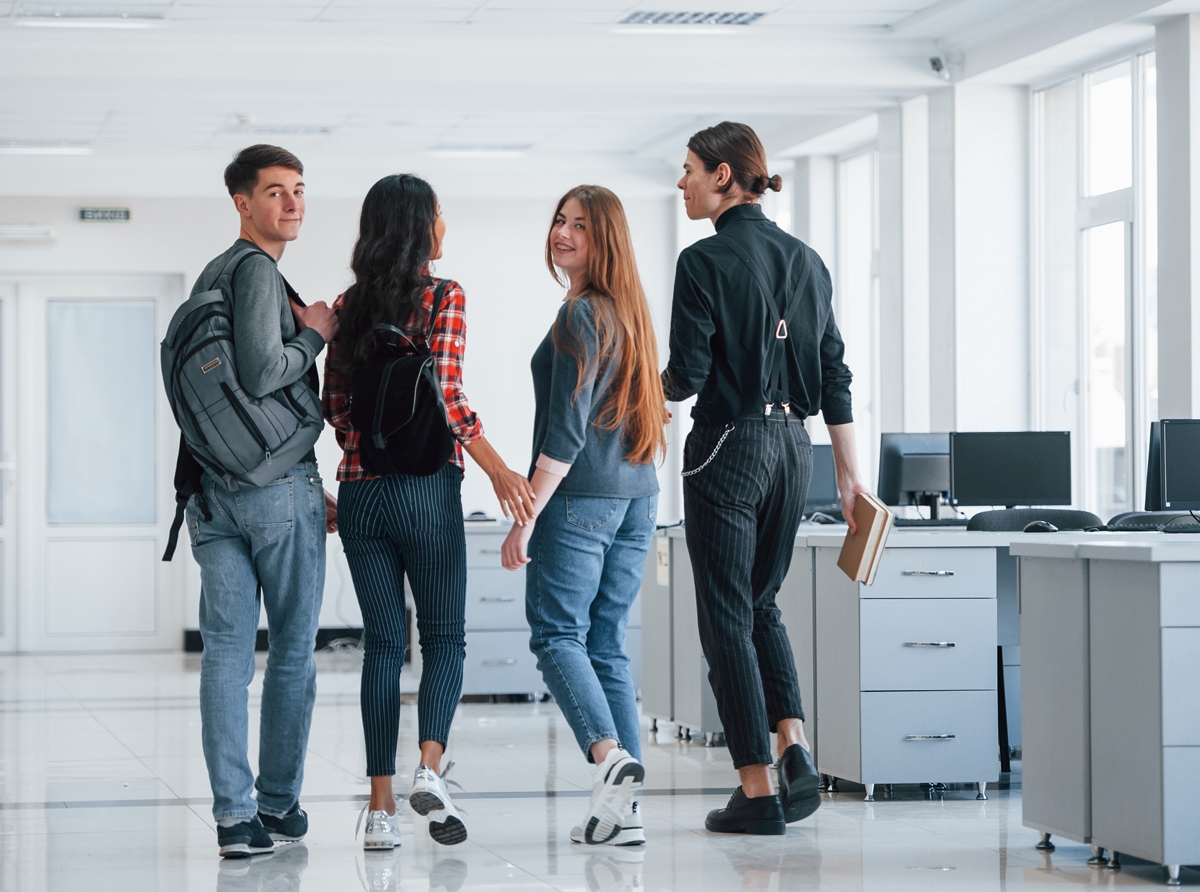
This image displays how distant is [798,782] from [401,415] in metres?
1.23

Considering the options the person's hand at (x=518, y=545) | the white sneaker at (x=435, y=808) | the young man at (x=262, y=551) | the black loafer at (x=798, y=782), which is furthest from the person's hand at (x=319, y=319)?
the black loafer at (x=798, y=782)

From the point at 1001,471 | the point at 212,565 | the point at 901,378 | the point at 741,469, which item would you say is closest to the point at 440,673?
the point at 212,565

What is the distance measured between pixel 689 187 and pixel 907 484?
9.48ft

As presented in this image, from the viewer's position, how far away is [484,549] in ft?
23.8

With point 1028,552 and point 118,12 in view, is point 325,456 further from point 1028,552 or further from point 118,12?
point 1028,552

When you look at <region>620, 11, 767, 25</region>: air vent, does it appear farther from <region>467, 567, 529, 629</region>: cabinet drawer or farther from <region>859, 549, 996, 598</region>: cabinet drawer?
<region>859, 549, 996, 598</region>: cabinet drawer

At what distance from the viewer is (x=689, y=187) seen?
3.72 metres

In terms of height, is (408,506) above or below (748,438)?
below

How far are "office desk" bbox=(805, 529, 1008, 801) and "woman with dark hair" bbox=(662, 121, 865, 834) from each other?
76cm

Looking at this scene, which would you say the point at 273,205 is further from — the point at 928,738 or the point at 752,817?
the point at 928,738

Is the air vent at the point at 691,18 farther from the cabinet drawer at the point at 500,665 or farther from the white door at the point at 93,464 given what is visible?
the white door at the point at 93,464

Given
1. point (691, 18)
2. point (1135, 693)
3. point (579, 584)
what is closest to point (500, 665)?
point (691, 18)

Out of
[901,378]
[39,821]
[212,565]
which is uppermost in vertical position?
[901,378]

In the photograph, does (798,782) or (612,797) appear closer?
(612,797)
